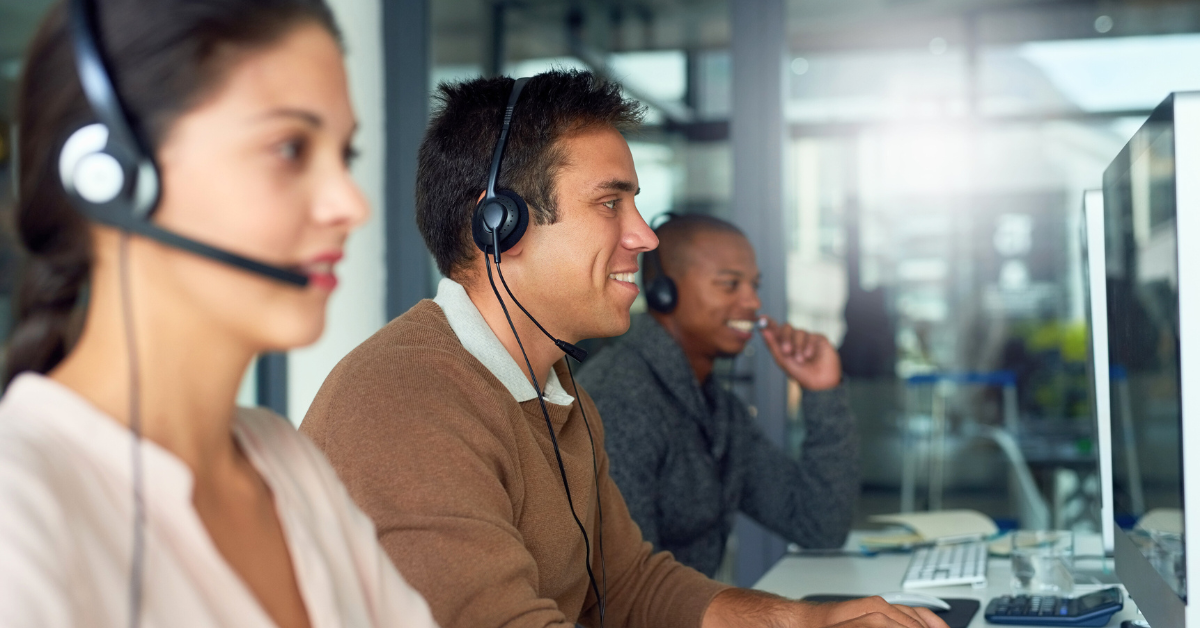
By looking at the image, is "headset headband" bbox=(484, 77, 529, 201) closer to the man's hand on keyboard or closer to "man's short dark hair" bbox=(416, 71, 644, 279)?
"man's short dark hair" bbox=(416, 71, 644, 279)

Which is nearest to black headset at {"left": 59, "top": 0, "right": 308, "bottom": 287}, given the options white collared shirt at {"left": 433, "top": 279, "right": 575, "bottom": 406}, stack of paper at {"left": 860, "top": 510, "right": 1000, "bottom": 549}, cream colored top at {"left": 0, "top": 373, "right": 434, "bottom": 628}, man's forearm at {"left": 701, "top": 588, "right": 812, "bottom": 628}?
cream colored top at {"left": 0, "top": 373, "right": 434, "bottom": 628}

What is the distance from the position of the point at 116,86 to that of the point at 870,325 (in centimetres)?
312

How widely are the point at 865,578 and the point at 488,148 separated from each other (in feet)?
3.20

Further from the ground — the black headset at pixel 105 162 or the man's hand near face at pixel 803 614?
the black headset at pixel 105 162

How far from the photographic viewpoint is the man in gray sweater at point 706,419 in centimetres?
196

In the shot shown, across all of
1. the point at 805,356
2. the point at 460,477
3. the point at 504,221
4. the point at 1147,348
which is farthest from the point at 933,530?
the point at 460,477

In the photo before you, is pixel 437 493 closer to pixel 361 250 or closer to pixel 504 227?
pixel 504 227

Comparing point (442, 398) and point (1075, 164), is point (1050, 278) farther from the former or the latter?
point (442, 398)

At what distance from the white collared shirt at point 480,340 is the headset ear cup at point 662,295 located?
3.00ft

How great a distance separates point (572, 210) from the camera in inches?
56.3

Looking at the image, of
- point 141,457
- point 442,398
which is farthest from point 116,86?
point 442,398

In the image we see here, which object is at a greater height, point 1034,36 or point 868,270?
point 1034,36

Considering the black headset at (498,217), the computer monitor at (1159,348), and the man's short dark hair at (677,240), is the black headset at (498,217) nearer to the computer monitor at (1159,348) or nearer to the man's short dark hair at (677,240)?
the computer monitor at (1159,348)

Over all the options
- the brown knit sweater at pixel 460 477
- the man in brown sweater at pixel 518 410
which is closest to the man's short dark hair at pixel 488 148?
the man in brown sweater at pixel 518 410
